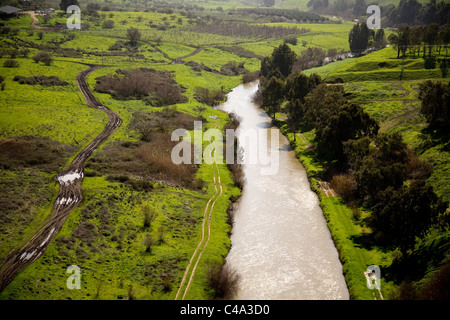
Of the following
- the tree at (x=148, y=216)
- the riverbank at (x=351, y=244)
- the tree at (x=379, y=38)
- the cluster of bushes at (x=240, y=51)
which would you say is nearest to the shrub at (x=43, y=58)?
the tree at (x=148, y=216)

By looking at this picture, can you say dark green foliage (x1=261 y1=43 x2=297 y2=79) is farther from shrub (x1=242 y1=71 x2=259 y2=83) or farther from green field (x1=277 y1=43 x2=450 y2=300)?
shrub (x1=242 y1=71 x2=259 y2=83)

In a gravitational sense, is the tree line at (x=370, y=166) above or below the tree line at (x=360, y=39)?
below

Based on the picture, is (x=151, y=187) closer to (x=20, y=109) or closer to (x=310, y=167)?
(x=310, y=167)

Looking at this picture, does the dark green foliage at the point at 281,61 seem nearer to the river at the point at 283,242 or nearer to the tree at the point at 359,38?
the tree at the point at 359,38

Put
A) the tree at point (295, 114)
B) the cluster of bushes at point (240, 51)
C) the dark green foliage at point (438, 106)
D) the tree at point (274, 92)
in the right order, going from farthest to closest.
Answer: the cluster of bushes at point (240, 51)
the tree at point (274, 92)
the tree at point (295, 114)
the dark green foliage at point (438, 106)

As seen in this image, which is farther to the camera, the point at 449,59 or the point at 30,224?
the point at 449,59

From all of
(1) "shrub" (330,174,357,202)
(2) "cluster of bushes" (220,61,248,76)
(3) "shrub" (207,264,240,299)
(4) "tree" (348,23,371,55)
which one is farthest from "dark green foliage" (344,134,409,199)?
(4) "tree" (348,23,371,55)
